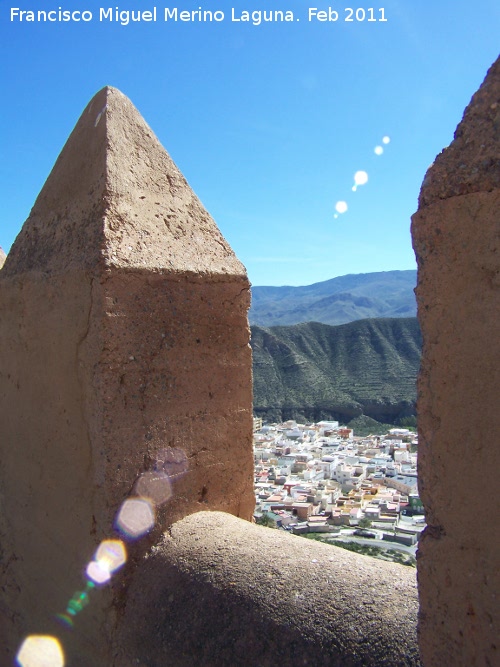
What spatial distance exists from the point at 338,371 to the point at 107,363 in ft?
112

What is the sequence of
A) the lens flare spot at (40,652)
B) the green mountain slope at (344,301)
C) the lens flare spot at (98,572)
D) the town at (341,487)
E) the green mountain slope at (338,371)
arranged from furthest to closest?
the green mountain slope at (344,301) → the green mountain slope at (338,371) → the town at (341,487) → the lens flare spot at (40,652) → the lens flare spot at (98,572)

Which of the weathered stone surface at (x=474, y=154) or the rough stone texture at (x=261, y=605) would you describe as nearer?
the weathered stone surface at (x=474, y=154)

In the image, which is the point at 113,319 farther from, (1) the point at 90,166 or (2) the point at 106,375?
(1) the point at 90,166

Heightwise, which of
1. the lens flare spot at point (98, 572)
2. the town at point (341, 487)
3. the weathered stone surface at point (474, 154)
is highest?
the weathered stone surface at point (474, 154)

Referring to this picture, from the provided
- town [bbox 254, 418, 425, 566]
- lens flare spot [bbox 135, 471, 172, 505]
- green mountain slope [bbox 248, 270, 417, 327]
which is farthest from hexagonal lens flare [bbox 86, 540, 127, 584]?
green mountain slope [bbox 248, 270, 417, 327]

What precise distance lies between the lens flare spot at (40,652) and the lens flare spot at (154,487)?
823 millimetres

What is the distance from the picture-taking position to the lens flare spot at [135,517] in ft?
8.11

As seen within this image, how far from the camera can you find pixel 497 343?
1.42 m

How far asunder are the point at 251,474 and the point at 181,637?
976 mm

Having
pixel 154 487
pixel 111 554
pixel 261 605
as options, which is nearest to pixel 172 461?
pixel 154 487

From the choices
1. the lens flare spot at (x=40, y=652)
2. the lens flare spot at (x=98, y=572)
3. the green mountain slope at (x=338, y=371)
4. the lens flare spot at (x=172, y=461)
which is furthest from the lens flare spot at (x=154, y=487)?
the green mountain slope at (x=338, y=371)

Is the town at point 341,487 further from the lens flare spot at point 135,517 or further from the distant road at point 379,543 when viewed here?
the lens flare spot at point 135,517

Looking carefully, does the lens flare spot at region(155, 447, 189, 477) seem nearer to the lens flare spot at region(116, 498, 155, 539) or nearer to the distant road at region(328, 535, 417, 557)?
the lens flare spot at region(116, 498, 155, 539)

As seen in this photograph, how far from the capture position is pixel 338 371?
3612 cm
